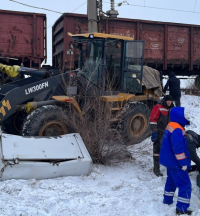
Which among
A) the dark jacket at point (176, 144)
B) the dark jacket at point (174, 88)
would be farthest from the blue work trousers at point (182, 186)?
the dark jacket at point (174, 88)

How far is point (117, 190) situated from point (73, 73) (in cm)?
293

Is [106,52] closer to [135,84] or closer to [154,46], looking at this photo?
[135,84]

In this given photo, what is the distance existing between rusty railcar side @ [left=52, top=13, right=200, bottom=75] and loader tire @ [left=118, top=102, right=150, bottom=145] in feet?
15.8

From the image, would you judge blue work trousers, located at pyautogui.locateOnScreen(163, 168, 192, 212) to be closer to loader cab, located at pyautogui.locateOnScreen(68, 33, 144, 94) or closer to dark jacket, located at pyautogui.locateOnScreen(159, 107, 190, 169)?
dark jacket, located at pyautogui.locateOnScreen(159, 107, 190, 169)

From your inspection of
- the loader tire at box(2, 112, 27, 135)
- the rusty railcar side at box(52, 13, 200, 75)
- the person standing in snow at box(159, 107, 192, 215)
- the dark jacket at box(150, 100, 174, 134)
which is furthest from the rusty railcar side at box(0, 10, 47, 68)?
the person standing in snow at box(159, 107, 192, 215)

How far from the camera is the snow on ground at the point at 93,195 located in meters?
3.62

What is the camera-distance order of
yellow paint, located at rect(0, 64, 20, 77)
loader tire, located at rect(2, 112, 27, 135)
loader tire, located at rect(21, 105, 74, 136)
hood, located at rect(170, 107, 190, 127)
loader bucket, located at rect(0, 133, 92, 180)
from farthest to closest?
1. yellow paint, located at rect(0, 64, 20, 77)
2. loader tire, located at rect(2, 112, 27, 135)
3. loader tire, located at rect(21, 105, 74, 136)
4. loader bucket, located at rect(0, 133, 92, 180)
5. hood, located at rect(170, 107, 190, 127)

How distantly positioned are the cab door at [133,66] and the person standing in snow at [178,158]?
339 cm

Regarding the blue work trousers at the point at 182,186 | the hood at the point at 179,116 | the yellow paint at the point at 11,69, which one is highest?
the yellow paint at the point at 11,69

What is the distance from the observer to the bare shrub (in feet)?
17.9

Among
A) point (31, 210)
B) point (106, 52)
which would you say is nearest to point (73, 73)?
point (106, 52)

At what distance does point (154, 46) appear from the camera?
12.6 meters

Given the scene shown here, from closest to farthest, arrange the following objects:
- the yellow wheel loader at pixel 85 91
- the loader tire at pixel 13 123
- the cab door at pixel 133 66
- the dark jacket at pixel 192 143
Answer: the dark jacket at pixel 192 143 < the yellow wheel loader at pixel 85 91 < the loader tire at pixel 13 123 < the cab door at pixel 133 66

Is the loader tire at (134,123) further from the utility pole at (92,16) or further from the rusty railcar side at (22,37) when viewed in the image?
the rusty railcar side at (22,37)
